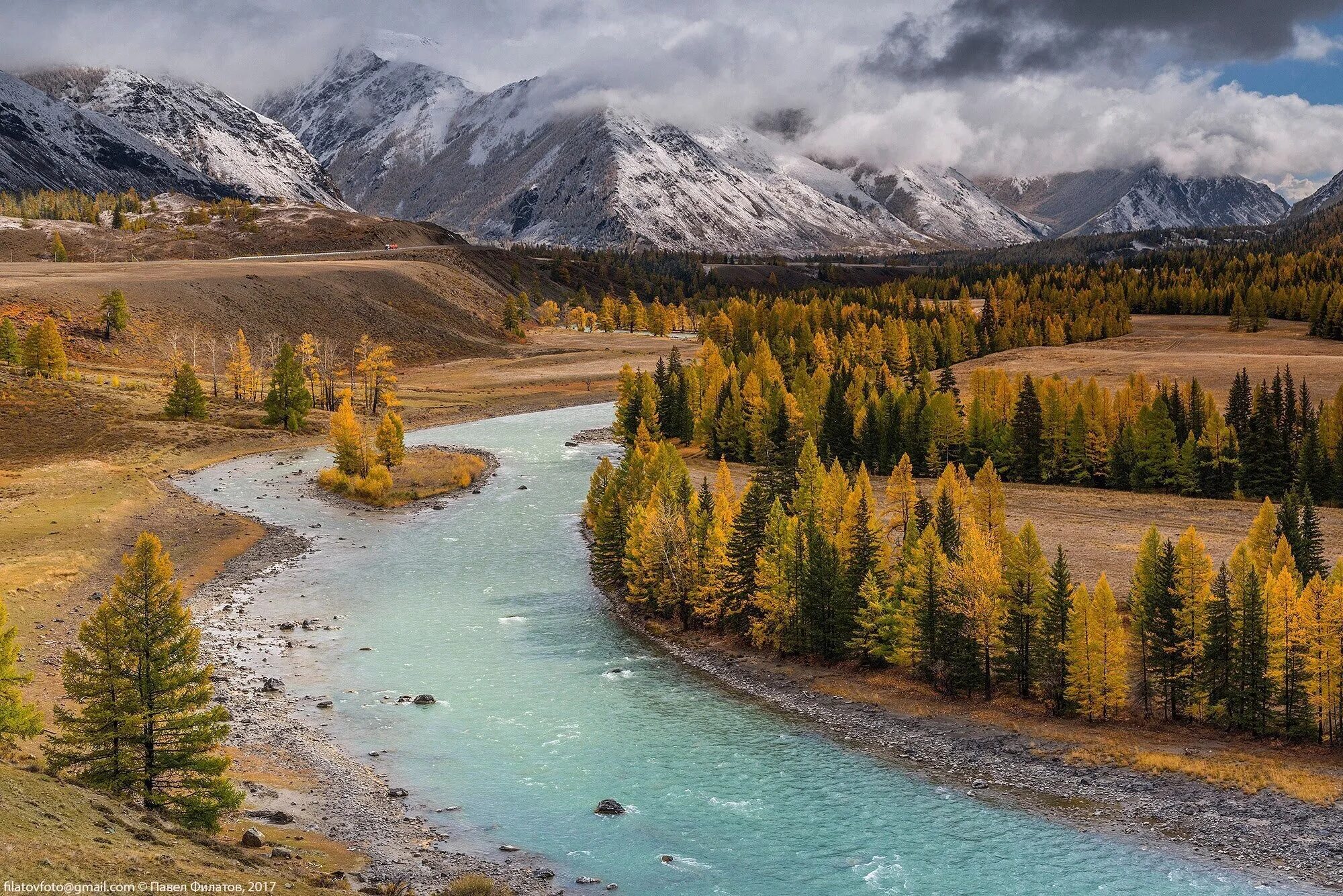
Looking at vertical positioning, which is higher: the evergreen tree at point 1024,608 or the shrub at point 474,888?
the evergreen tree at point 1024,608

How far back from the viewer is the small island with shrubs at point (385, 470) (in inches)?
4181

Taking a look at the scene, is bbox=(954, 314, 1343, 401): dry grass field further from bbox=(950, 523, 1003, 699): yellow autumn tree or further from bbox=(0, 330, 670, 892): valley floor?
bbox=(950, 523, 1003, 699): yellow autumn tree

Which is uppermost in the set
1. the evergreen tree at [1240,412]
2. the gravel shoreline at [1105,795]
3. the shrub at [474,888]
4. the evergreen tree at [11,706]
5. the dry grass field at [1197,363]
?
the dry grass field at [1197,363]

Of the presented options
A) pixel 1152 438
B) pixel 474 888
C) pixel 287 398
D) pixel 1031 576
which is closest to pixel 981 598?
pixel 1031 576

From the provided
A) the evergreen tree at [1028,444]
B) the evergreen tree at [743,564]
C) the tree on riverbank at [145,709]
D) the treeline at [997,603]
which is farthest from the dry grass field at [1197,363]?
the tree on riverbank at [145,709]

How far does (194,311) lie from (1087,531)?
500 ft

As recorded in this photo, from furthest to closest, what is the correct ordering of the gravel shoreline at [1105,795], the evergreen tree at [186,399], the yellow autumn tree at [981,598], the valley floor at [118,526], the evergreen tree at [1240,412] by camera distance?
the evergreen tree at [186,399] < the evergreen tree at [1240,412] < the yellow autumn tree at [981,598] < the gravel shoreline at [1105,795] < the valley floor at [118,526]

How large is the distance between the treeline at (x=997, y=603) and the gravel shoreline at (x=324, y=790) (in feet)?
78.8

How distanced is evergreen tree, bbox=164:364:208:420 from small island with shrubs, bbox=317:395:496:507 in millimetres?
21580

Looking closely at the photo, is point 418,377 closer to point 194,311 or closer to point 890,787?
point 194,311

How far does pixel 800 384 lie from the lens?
137 metres

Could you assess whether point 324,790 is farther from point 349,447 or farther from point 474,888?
point 349,447

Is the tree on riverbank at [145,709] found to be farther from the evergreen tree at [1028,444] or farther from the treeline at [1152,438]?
the evergreen tree at [1028,444]

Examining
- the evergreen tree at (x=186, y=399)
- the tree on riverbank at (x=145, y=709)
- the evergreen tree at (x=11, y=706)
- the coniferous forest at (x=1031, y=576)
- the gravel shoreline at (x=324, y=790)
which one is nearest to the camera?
the tree on riverbank at (x=145, y=709)
